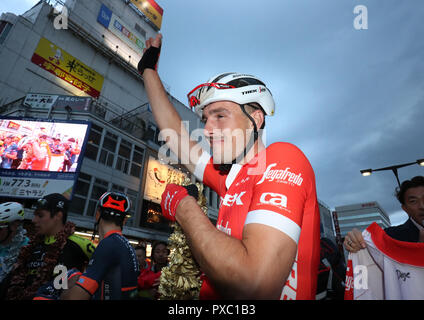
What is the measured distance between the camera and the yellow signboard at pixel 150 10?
118 ft

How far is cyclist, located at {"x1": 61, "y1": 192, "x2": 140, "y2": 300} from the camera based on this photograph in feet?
8.96

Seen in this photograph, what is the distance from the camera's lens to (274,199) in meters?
1.21

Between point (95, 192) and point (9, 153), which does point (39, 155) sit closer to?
point (9, 153)

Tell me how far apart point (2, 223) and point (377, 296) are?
740 centimetres

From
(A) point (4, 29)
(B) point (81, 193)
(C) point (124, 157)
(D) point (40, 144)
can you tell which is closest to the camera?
(D) point (40, 144)

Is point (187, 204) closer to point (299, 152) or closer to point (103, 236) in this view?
point (299, 152)

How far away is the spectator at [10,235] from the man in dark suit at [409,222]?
6.65m

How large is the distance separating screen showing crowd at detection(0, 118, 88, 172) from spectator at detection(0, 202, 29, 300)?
11418 millimetres

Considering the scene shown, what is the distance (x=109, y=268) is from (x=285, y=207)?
2857 millimetres

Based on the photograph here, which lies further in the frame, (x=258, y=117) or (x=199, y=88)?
(x=199, y=88)

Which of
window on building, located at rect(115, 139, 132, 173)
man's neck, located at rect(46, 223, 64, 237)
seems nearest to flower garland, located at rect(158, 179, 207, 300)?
man's neck, located at rect(46, 223, 64, 237)

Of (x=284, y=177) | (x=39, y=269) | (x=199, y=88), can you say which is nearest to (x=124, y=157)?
(x=39, y=269)

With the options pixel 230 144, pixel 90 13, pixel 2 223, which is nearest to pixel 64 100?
pixel 90 13
